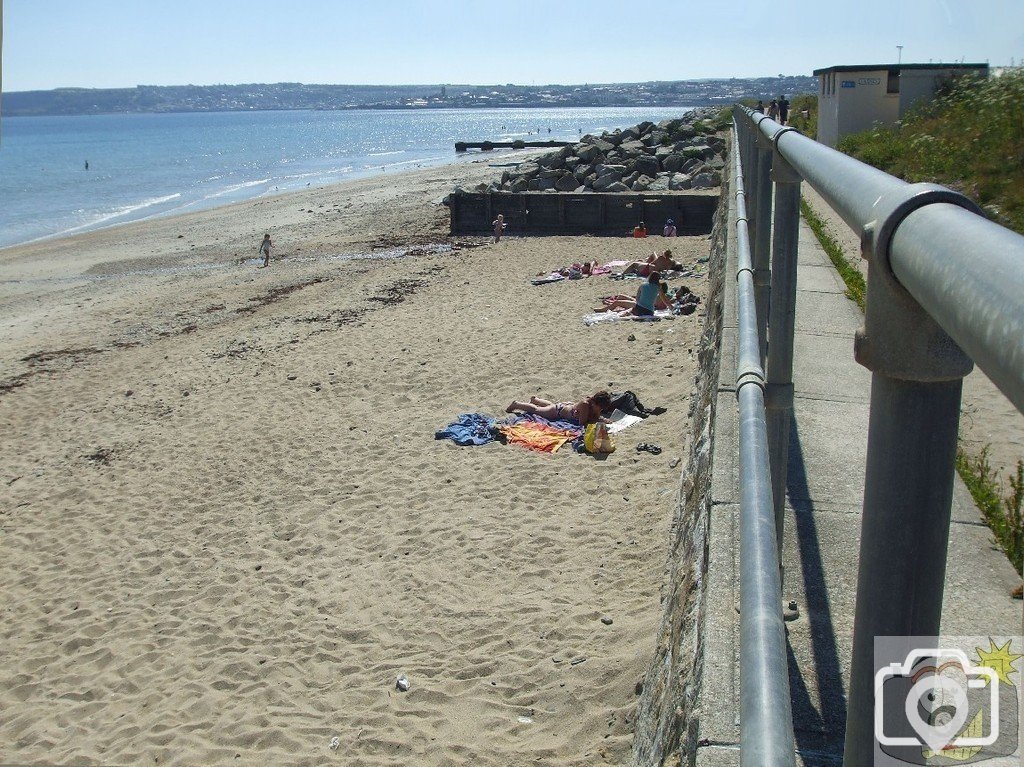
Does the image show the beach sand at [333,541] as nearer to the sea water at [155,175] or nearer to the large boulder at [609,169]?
the large boulder at [609,169]

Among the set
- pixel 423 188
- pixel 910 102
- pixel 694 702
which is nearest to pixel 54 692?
pixel 694 702

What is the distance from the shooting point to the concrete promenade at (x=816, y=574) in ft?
8.76

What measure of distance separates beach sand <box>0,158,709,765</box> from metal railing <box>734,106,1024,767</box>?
4161 mm

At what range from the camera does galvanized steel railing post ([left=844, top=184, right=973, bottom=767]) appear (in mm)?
1027

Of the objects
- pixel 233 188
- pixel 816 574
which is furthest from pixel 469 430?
pixel 233 188

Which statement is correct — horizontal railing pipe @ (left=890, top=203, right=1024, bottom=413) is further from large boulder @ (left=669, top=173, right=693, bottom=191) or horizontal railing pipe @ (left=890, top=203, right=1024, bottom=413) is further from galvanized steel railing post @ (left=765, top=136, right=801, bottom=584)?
large boulder @ (left=669, top=173, right=693, bottom=191)

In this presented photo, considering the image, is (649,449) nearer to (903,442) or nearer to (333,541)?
(333,541)

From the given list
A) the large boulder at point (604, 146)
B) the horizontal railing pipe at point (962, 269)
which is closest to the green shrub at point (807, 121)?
the large boulder at point (604, 146)

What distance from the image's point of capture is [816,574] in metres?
3.62

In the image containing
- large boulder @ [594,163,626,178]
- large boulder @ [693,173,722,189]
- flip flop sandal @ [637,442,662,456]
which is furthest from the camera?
large boulder @ [594,163,626,178]

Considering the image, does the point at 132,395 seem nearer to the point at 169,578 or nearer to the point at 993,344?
the point at 169,578

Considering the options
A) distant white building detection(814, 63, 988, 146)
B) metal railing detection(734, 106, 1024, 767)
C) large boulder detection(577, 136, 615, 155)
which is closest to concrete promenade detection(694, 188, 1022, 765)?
metal railing detection(734, 106, 1024, 767)

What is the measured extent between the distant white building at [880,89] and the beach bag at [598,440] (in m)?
16.5

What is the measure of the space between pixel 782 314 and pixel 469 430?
723 centimetres
